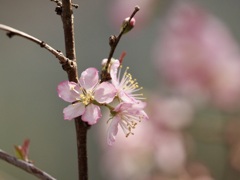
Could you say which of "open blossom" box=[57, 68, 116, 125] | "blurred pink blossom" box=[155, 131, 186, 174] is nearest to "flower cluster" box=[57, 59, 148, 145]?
"open blossom" box=[57, 68, 116, 125]

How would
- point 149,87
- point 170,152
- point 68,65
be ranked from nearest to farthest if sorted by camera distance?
1. point 68,65
2. point 170,152
3. point 149,87

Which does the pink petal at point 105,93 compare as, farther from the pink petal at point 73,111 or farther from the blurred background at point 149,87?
the blurred background at point 149,87

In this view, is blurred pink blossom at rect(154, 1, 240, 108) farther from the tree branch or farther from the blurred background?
the tree branch

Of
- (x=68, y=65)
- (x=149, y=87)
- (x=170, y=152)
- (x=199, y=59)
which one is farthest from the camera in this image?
(x=149, y=87)

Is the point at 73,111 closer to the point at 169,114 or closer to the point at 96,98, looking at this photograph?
the point at 96,98

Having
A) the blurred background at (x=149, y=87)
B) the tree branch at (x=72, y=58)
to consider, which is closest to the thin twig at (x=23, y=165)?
the tree branch at (x=72, y=58)

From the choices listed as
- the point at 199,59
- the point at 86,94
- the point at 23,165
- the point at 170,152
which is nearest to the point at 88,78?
the point at 86,94

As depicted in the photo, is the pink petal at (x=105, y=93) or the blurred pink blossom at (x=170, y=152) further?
the blurred pink blossom at (x=170, y=152)
